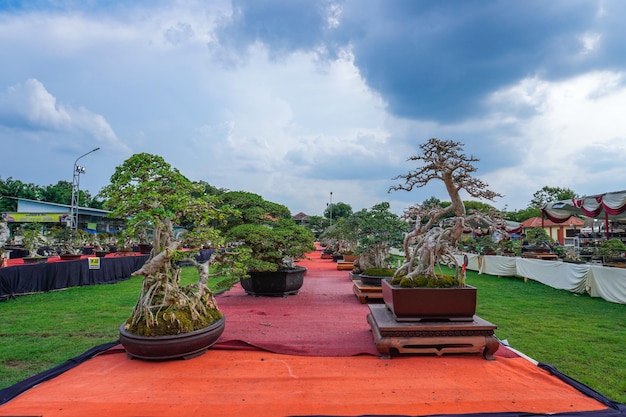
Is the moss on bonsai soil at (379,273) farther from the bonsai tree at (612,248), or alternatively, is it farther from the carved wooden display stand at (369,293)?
the bonsai tree at (612,248)

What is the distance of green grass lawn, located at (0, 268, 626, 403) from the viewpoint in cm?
288

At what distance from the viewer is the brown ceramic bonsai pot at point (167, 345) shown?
8.98 feet

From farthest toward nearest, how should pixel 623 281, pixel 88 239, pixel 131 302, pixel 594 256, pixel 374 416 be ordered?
1. pixel 88 239
2. pixel 594 256
3. pixel 131 302
4. pixel 623 281
5. pixel 374 416

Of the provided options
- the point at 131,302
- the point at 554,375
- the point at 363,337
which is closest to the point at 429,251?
the point at 363,337

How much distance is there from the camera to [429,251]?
3414mm

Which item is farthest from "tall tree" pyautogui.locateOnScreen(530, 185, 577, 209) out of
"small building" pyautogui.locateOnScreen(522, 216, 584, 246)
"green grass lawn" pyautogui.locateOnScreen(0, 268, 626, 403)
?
"green grass lawn" pyautogui.locateOnScreen(0, 268, 626, 403)

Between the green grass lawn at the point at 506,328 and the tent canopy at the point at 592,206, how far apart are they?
3088mm

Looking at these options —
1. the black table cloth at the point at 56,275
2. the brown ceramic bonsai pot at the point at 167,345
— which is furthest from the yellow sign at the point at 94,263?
the brown ceramic bonsai pot at the point at 167,345

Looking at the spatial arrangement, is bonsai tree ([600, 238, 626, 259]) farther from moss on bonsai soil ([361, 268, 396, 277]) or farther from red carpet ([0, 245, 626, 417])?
red carpet ([0, 245, 626, 417])

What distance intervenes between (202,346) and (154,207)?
4.25ft

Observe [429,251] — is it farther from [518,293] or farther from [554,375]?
[518,293]

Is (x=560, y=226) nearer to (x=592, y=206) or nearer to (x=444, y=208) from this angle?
(x=592, y=206)

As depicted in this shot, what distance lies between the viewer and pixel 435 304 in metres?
3.05

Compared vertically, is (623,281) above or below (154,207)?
below
